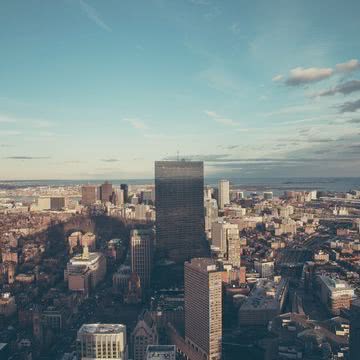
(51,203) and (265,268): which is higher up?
(51,203)

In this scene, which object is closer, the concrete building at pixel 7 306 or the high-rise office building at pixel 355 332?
the high-rise office building at pixel 355 332

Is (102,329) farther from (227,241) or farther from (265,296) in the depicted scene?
(227,241)

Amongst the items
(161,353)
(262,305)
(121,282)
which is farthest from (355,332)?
(121,282)

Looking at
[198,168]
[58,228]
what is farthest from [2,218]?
[198,168]

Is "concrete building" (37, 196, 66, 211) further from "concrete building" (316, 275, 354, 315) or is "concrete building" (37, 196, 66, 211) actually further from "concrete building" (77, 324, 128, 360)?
"concrete building" (77, 324, 128, 360)

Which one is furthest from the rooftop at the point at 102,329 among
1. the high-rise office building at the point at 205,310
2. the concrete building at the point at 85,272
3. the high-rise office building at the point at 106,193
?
the high-rise office building at the point at 106,193

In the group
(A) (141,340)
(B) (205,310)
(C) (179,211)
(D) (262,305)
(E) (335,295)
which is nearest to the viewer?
(A) (141,340)

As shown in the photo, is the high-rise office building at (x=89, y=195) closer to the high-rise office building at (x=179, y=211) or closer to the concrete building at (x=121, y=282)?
the high-rise office building at (x=179, y=211)

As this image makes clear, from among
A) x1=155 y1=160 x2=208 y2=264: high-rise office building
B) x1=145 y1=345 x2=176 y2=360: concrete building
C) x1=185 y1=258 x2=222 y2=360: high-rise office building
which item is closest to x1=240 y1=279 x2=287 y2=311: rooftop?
x1=185 y1=258 x2=222 y2=360: high-rise office building
